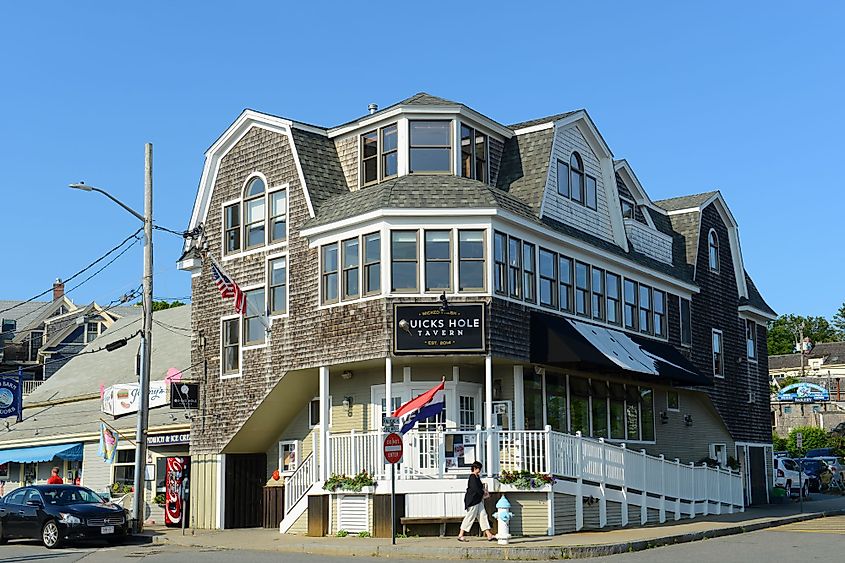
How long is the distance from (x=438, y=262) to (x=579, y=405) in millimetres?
6899

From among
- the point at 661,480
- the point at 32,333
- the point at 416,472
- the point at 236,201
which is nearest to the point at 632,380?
the point at 661,480

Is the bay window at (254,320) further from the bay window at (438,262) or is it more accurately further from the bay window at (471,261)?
the bay window at (471,261)

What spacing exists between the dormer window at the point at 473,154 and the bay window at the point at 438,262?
279cm

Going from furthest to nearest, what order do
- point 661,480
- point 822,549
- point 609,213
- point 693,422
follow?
point 693,422 < point 609,213 < point 661,480 < point 822,549

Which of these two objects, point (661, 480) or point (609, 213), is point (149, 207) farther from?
point (661, 480)

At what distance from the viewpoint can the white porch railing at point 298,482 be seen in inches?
957

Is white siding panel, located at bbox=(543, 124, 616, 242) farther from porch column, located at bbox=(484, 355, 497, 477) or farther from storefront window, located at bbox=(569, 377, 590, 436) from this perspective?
porch column, located at bbox=(484, 355, 497, 477)

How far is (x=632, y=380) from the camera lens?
98.6ft

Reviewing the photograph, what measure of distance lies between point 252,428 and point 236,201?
6.20m

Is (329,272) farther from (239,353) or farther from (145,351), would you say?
(145,351)

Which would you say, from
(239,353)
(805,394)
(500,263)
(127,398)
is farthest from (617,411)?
(805,394)

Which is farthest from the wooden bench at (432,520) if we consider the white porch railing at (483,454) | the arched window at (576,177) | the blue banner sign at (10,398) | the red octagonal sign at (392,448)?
the blue banner sign at (10,398)

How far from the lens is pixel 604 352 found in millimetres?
25656

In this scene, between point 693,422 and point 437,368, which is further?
point 693,422
